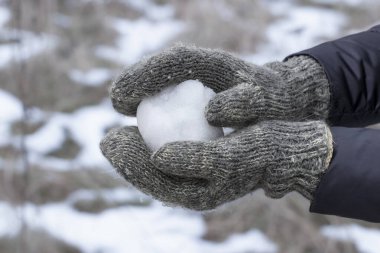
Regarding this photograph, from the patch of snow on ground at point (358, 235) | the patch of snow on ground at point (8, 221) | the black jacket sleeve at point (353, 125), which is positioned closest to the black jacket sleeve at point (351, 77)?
the black jacket sleeve at point (353, 125)

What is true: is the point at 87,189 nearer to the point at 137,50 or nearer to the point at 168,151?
the point at 137,50

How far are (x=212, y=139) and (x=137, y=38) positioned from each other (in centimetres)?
274

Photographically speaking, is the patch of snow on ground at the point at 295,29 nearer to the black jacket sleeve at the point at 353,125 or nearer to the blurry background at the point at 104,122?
the blurry background at the point at 104,122

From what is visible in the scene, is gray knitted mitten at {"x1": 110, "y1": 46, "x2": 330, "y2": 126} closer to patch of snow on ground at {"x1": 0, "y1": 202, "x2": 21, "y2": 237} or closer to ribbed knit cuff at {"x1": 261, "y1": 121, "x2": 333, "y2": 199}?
ribbed knit cuff at {"x1": 261, "y1": 121, "x2": 333, "y2": 199}

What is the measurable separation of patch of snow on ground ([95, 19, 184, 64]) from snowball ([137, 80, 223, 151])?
2.44 metres

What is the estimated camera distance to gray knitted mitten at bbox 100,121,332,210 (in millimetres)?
989

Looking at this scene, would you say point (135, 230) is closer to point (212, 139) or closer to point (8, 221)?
point (8, 221)

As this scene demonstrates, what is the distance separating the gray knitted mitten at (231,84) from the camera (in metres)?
1.04

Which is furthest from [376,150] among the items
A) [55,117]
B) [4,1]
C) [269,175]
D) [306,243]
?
[4,1]

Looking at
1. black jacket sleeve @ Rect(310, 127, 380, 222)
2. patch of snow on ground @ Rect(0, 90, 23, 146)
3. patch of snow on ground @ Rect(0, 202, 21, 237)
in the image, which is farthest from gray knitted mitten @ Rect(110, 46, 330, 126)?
patch of snow on ground @ Rect(0, 90, 23, 146)

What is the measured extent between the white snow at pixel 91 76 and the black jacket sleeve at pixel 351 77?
2.36 meters

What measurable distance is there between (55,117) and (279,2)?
5.90 ft

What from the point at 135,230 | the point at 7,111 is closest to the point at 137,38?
the point at 7,111

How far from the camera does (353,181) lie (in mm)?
A: 1004
